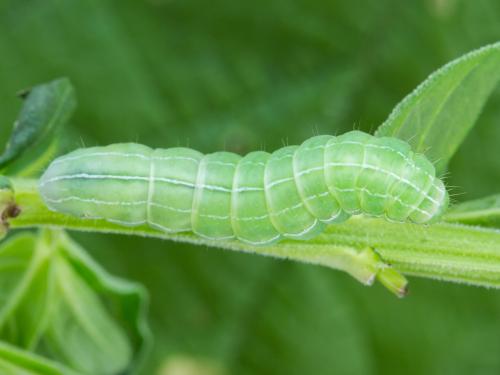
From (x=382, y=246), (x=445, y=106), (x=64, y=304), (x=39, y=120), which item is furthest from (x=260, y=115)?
(x=382, y=246)

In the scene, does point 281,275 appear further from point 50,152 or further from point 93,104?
point 50,152

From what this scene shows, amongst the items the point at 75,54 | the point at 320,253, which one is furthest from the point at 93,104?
the point at 320,253

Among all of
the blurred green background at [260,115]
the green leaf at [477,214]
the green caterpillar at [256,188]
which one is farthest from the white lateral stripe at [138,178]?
the blurred green background at [260,115]

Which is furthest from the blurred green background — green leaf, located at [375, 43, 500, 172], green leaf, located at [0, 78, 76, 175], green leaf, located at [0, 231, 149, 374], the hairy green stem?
the hairy green stem

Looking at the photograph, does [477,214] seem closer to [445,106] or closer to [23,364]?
[445,106]

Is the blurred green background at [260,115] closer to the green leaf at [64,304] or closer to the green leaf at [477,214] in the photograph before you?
the green leaf at [64,304]
